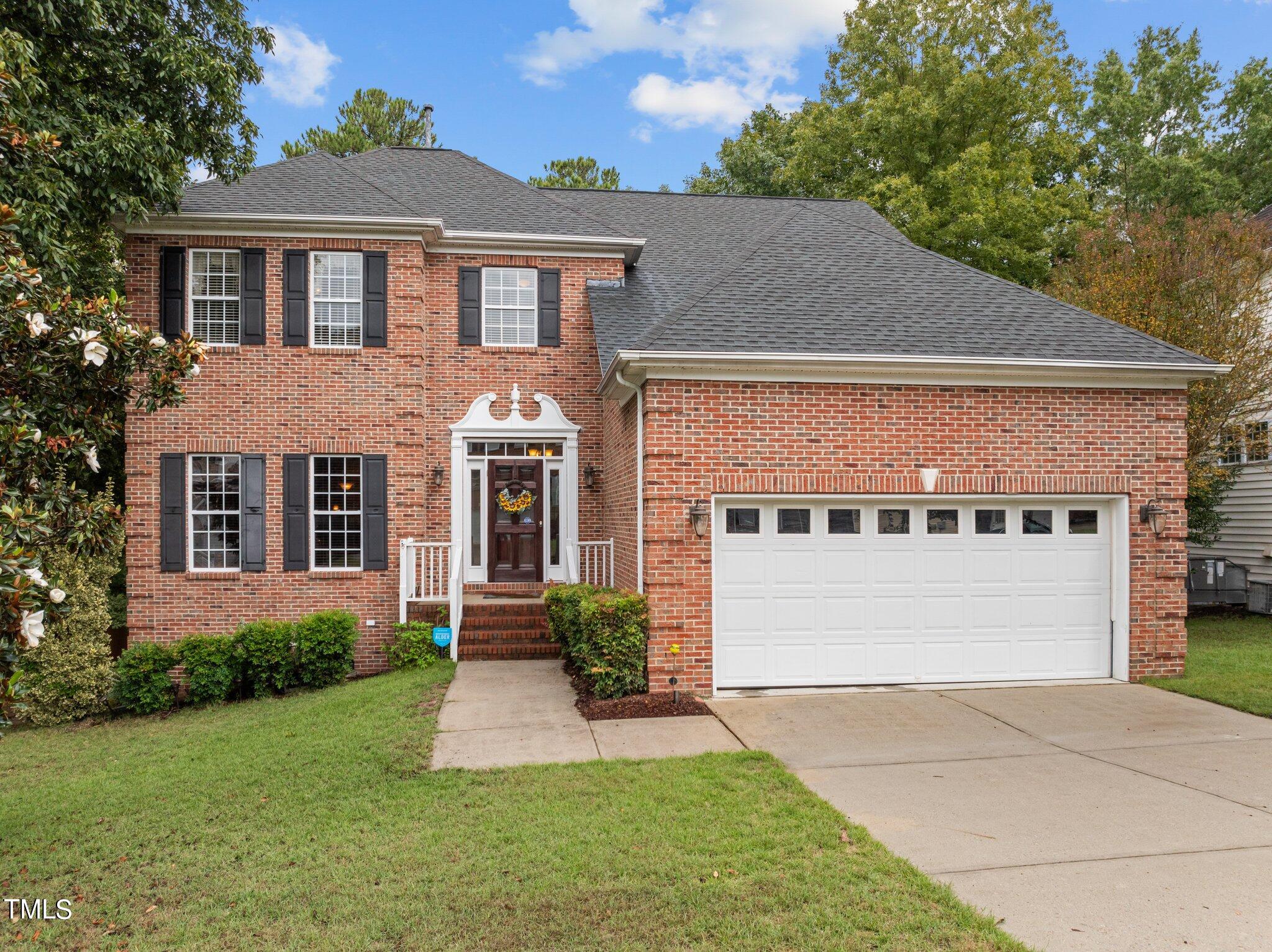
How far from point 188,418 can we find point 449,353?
381cm

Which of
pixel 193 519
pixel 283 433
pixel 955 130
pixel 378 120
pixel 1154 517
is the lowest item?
pixel 193 519

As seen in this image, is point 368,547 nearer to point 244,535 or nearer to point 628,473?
point 244,535

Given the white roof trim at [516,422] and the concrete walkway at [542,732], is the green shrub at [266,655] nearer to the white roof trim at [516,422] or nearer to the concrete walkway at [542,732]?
the concrete walkway at [542,732]

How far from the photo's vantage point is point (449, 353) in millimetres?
12445

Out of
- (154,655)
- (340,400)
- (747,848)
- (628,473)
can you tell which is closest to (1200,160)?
(628,473)

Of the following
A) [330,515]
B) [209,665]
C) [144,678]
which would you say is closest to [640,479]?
[330,515]

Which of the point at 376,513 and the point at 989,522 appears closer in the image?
the point at 989,522

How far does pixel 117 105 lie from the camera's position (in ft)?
32.9

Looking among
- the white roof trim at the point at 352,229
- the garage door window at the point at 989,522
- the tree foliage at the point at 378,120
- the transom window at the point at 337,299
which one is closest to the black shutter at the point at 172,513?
the transom window at the point at 337,299

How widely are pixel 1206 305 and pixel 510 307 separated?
38.6 ft

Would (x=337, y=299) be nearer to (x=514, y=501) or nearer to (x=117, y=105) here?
(x=117, y=105)

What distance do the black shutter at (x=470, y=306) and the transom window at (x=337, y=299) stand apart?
150cm

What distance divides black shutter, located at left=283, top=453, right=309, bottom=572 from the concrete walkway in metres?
3.86

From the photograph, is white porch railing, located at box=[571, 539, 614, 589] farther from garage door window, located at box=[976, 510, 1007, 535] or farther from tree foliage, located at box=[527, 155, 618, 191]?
tree foliage, located at box=[527, 155, 618, 191]
